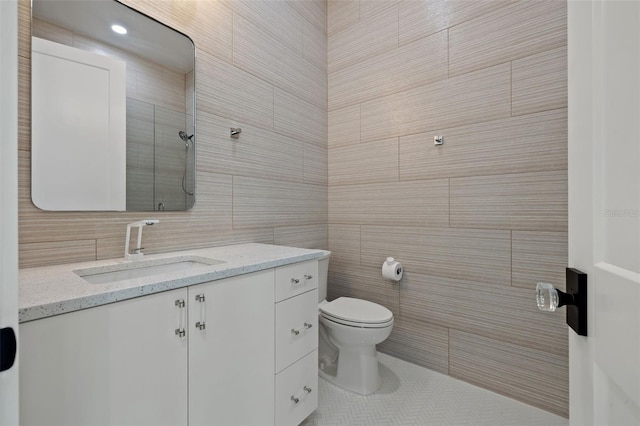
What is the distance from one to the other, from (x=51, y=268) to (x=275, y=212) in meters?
1.21

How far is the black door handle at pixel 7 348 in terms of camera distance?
1.29 feet

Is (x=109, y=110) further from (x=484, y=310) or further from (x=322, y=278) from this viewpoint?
(x=484, y=310)

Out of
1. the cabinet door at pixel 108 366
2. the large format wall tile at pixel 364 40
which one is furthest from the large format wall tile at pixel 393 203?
the cabinet door at pixel 108 366

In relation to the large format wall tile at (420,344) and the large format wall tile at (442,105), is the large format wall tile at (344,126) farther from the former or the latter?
the large format wall tile at (420,344)

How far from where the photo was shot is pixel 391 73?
86.0 inches

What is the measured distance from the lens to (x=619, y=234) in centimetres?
42

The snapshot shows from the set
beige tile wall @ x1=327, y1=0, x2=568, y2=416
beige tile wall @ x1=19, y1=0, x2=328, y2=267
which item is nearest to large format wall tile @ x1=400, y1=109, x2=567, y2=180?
beige tile wall @ x1=327, y1=0, x2=568, y2=416

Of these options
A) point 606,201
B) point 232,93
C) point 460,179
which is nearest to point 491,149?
point 460,179

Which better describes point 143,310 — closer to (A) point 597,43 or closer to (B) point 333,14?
(A) point 597,43

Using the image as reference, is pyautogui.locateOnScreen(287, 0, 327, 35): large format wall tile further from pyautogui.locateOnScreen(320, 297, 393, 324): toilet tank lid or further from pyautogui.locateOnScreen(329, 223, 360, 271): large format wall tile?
pyautogui.locateOnScreen(320, 297, 393, 324): toilet tank lid

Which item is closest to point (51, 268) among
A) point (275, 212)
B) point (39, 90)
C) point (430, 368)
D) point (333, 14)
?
point (39, 90)

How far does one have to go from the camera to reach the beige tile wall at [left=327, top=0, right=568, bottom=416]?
1.62m

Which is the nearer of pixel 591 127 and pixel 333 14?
pixel 591 127

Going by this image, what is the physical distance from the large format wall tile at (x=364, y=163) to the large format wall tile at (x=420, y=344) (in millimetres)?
1061
